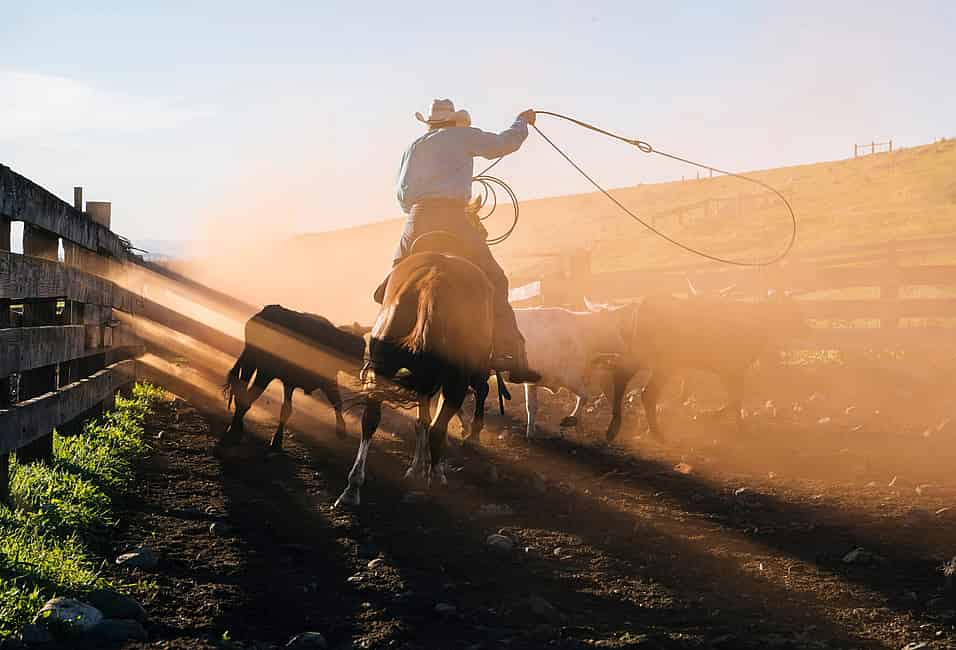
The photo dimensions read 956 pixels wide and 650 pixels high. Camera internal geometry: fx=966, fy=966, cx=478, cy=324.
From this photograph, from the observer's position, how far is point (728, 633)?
13.3 ft

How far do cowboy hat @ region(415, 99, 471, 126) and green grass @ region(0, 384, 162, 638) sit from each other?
150 inches

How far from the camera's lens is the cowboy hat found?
8391 mm

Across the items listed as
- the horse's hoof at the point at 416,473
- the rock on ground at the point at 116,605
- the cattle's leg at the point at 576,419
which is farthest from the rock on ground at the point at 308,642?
the cattle's leg at the point at 576,419

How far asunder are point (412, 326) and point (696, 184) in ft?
277

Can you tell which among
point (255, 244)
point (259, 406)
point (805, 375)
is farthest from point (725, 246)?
point (255, 244)

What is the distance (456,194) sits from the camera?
798cm

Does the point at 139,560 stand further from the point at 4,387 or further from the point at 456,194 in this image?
the point at 456,194

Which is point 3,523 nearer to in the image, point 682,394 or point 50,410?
point 50,410

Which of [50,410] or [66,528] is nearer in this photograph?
[66,528]

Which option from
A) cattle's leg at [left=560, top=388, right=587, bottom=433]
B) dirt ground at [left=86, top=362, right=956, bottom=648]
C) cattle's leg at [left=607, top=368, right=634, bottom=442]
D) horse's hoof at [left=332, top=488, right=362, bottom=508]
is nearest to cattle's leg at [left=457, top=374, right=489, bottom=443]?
dirt ground at [left=86, top=362, right=956, bottom=648]

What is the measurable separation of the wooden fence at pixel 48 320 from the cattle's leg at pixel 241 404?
1.17 metres

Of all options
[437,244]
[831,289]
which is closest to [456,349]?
[437,244]

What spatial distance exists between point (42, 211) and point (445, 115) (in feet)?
11.7

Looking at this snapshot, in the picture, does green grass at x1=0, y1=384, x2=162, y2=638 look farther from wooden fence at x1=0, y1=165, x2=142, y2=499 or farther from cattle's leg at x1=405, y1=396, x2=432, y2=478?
cattle's leg at x1=405, y1=396, x2=432, y2=478
